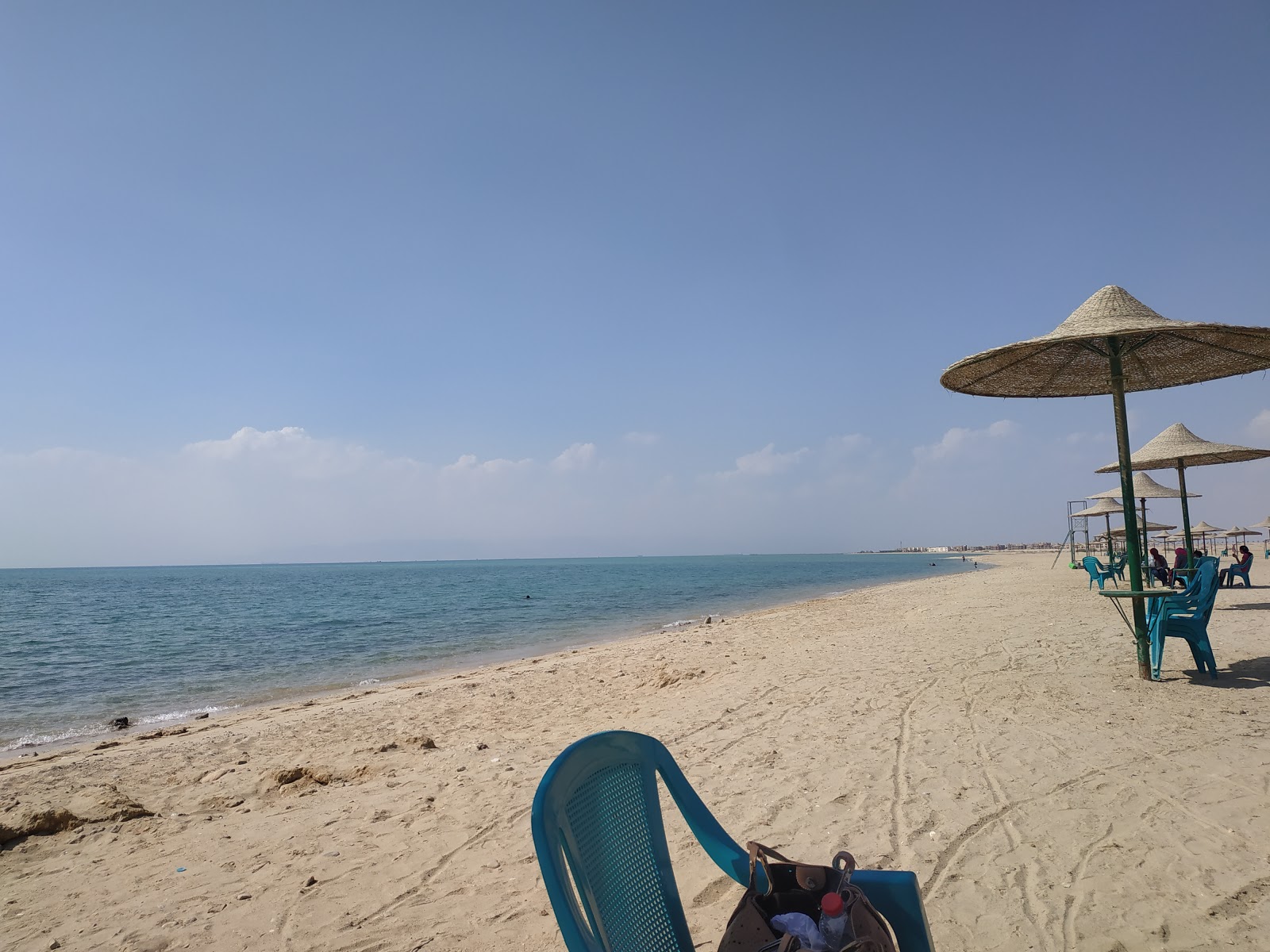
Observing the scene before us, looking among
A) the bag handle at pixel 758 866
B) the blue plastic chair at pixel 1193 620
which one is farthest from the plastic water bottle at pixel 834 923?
the blue plastic chair at pixel 1193 620

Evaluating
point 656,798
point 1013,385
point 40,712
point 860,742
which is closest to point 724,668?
point 860,742

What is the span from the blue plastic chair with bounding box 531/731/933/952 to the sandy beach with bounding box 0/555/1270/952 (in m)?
1.01

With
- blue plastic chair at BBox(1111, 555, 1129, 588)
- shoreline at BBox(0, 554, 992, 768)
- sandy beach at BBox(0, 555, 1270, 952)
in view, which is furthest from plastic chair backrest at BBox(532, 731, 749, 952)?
blue plastic chair at BBox(1111, 555, 1129, 588)

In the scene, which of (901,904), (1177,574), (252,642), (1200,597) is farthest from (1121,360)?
(252,642)

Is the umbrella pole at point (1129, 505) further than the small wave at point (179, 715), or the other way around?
the small wave at point (179, 715)

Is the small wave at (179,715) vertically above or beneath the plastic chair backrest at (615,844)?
beneath

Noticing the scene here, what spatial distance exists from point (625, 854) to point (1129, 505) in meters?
6.54

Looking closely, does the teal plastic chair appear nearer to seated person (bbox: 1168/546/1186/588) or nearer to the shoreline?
seated person (bbox: 1168/546/1186/588)

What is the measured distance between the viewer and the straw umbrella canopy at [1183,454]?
12.0 metres

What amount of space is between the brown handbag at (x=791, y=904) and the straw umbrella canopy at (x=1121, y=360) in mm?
5467

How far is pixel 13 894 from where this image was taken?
3.60m

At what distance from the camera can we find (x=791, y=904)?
183 cm

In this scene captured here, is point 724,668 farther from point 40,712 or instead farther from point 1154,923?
point 40,712

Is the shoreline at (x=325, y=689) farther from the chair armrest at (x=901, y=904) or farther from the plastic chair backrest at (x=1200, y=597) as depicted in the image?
the plastic chair backrest at (x=1200, y=597)
